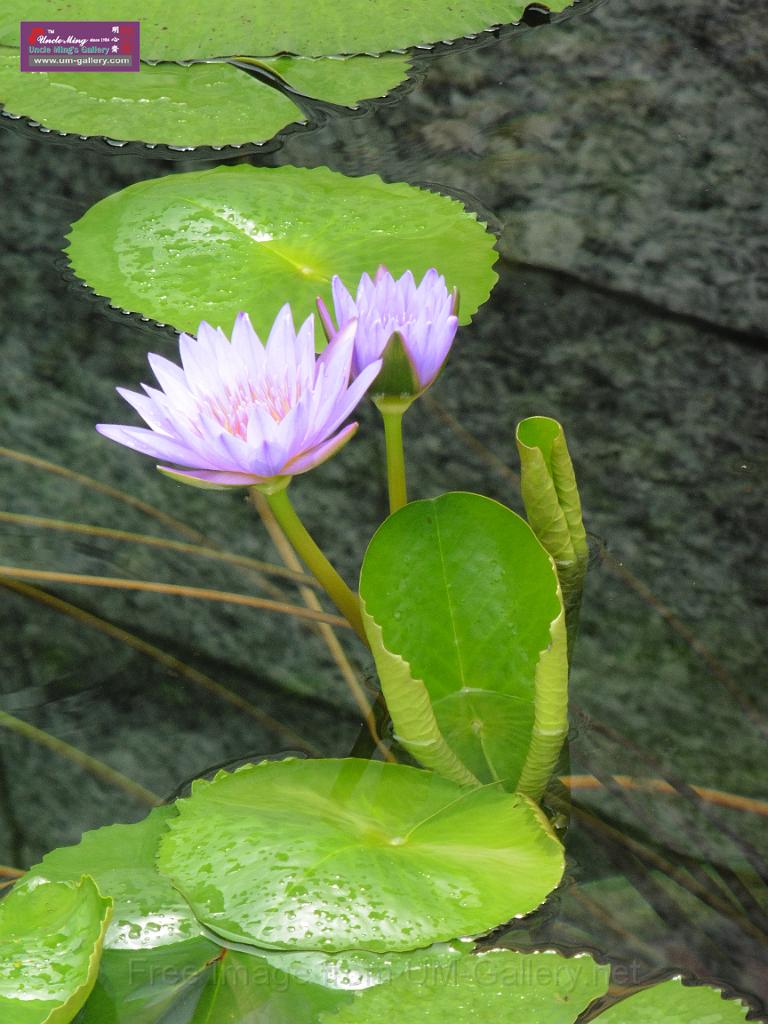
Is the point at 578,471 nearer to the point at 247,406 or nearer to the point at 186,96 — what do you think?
the point at 247,406

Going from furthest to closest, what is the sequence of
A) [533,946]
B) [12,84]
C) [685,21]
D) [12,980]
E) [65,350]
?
[685,21], [12,84], [65,350], [533,946], [12,980]

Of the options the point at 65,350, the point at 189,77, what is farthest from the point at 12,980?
the point at 189,77

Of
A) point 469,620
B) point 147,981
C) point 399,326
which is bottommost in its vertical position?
point 147,981

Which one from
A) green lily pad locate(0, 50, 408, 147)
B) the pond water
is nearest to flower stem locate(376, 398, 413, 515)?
the pond water

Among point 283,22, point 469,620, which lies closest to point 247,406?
point 469,620

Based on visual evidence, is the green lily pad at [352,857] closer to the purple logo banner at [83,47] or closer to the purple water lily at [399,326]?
the purple water lily at [399,326]

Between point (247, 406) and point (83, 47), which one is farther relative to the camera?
point (83, 47)

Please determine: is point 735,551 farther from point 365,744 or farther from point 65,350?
point 65,350

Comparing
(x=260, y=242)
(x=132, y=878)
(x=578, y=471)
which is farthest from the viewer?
(x=260, y=242)
